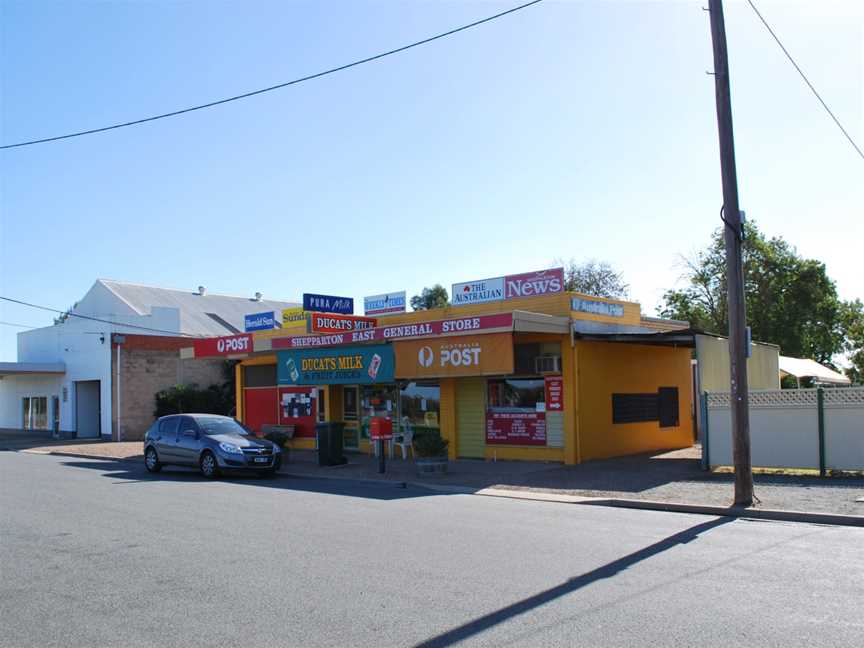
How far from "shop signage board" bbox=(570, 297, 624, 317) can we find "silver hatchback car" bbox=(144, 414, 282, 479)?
8123mm

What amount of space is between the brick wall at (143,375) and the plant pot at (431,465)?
2178cm

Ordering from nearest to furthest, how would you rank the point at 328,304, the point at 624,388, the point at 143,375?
1. the point at 624,388
2. the point at 328,304
3. the point at 143,375

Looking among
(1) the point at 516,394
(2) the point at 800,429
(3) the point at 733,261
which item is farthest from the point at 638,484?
(1) the point at 516,394

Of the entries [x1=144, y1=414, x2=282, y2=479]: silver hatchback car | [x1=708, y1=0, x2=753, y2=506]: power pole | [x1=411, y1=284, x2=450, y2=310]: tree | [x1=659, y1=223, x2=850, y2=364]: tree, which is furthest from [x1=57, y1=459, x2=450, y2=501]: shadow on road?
[x1=411, y1=284, x2=450, y2=310]: tree

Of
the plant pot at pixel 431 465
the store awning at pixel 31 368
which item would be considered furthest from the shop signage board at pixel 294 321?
the store awning at pixel 31 368

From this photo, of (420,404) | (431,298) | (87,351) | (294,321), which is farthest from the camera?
(431,298)

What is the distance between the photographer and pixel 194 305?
45.2 m

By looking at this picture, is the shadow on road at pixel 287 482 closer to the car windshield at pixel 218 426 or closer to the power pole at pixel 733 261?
the car windshield at pixel 218 426

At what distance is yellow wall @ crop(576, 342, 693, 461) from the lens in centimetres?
1917

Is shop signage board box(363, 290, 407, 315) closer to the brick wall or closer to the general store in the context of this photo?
the general store

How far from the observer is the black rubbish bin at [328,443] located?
20172 mm

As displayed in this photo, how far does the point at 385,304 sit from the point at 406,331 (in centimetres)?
557

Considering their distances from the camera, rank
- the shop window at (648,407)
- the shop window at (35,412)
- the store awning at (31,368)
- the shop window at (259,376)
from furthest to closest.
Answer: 1. the shop window at (35,412)
2. the store awning at (31,368)
3. the shop window at (259,376)
4. the shop window at (648,407)

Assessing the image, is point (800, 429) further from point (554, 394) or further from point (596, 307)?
point (596, 307)
